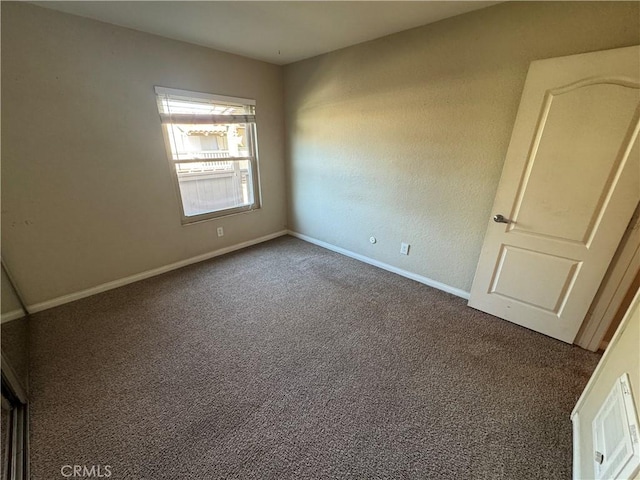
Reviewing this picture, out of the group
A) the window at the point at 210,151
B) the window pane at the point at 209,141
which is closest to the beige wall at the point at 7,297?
the window at the point at 210,151

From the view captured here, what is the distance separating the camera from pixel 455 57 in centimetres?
210

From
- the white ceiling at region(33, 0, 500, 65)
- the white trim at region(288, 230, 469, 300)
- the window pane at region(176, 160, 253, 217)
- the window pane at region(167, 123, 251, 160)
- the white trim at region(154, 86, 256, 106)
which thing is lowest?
the white trim at region(288, 230, 469, 300)

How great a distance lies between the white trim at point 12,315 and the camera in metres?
1.65

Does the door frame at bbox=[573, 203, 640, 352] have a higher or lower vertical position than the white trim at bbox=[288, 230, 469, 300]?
higher

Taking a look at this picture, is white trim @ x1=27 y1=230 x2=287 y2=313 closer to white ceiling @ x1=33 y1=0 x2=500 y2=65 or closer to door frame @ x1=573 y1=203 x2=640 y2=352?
white ceiling @ x1=33 y1=0 x2=500 y2=65

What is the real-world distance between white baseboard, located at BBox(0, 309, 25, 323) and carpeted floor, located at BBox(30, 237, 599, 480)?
0.48 feet

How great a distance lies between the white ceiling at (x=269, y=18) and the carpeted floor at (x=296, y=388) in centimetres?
233

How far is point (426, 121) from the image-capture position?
93.7 inches

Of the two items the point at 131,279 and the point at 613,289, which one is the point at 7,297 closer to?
the point at 131,279

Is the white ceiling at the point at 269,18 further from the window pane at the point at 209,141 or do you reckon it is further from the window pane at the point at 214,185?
the window pane at the point at 214,185

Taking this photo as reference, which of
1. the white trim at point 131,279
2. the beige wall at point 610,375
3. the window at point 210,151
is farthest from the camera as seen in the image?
the window at point 210,151

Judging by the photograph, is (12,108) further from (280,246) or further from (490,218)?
(490,218)

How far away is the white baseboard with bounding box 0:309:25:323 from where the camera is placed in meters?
1.65

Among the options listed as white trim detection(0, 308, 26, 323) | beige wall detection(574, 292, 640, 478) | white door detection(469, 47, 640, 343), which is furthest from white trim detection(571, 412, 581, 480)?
white trim detection(0, 308, 26, 323)
